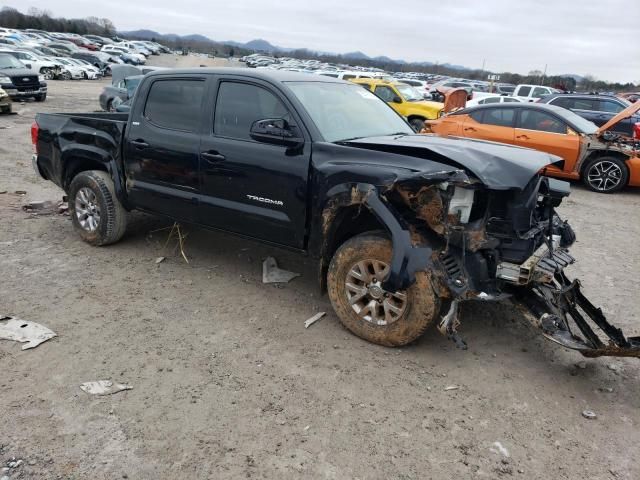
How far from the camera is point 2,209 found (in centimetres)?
682

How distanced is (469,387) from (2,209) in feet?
20.5

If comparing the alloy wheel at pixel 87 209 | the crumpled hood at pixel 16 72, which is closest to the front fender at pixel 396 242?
the alloy wheel at pixel 87 209

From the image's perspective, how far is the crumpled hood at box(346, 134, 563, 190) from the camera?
346 cm

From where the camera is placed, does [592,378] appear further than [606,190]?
No

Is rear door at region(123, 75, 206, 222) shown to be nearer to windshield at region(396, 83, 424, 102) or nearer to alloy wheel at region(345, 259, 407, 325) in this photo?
alloy wheel at region(345, 259, 407, 325)

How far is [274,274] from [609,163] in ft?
24.8

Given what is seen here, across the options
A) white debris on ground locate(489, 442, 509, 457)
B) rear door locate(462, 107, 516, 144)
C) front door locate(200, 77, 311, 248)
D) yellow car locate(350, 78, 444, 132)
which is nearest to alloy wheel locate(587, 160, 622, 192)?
rear door locate(462, 107, 516, 144)

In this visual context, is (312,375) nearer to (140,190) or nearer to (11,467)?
(11,467)

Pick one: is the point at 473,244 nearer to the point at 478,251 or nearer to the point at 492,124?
the point at 478,251

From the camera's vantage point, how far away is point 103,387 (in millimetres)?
3266

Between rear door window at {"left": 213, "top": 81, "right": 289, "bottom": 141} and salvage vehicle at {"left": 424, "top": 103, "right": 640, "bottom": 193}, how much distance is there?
225 inches

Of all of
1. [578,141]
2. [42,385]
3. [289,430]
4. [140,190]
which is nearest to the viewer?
[289,430]

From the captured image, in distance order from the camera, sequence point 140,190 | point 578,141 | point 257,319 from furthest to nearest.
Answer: point 578,141
point 140,190
point 257,319

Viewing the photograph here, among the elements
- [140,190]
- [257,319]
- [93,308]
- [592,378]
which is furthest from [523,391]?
[140,190]
